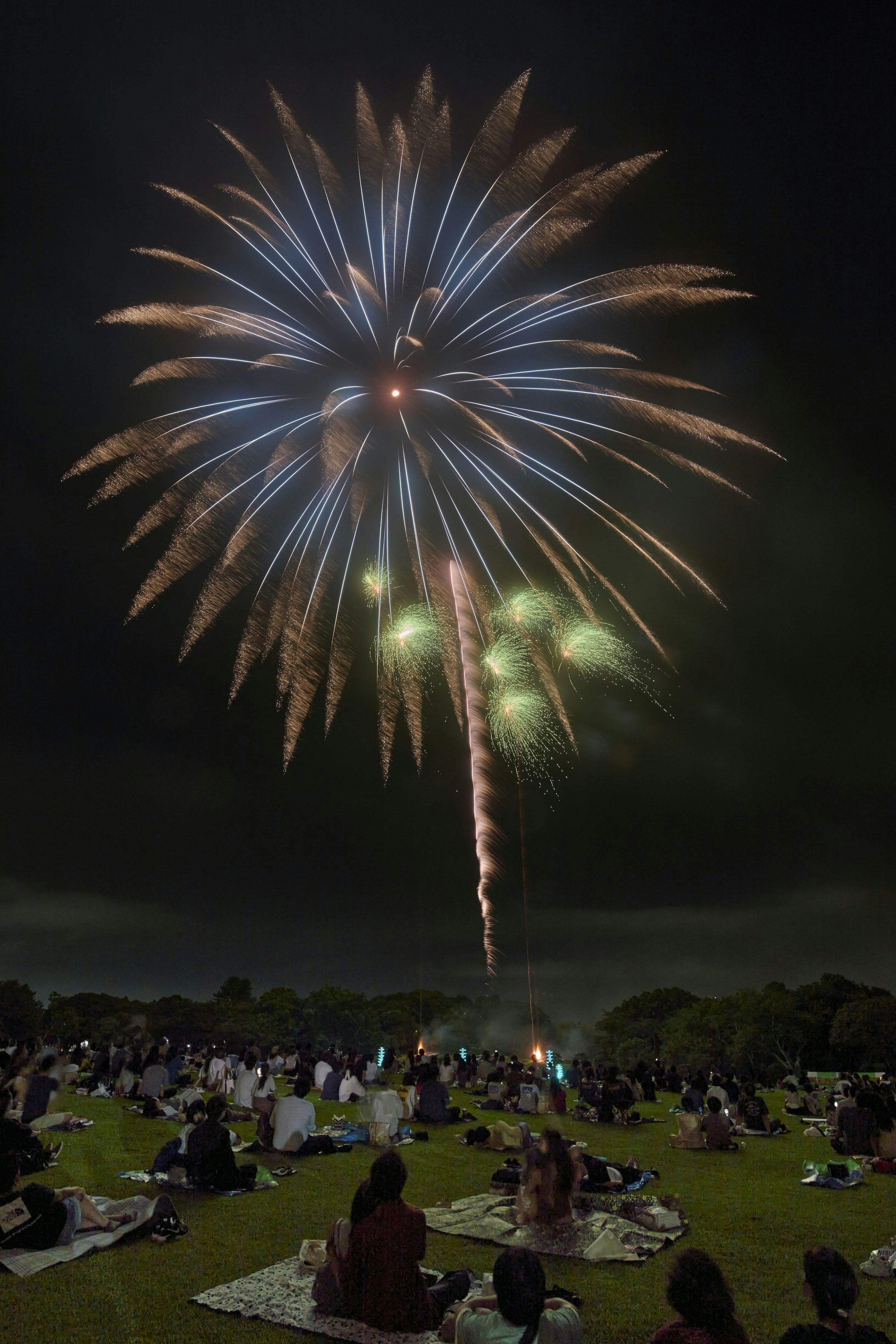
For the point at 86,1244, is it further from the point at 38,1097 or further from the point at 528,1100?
the point at 528,1100

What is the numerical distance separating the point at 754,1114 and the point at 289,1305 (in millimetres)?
17677

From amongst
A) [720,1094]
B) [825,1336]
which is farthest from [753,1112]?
[825,1336]

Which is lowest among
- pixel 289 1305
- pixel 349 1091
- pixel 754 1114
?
pixel 289 1305

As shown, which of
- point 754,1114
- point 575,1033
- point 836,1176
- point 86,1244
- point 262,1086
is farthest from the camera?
point 575,1033

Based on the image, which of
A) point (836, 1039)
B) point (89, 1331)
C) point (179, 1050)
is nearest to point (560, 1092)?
point (89, 1331)

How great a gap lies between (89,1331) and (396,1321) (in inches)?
96.5

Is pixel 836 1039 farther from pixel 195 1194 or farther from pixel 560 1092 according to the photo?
pixel 195 1194

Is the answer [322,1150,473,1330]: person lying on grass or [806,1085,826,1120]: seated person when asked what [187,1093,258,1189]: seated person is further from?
[806,1085,826,1120]: seated person

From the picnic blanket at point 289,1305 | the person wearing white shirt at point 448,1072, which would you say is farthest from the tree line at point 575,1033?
the picnic blanket at point 289,1305

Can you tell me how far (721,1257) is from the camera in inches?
361

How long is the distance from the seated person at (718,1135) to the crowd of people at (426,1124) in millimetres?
42

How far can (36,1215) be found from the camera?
324 inches

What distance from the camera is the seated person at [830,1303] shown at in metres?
4.55

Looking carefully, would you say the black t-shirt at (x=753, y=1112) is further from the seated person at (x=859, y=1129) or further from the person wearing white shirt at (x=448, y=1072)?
the person wearing white shirt at (x=448, y=1072)
